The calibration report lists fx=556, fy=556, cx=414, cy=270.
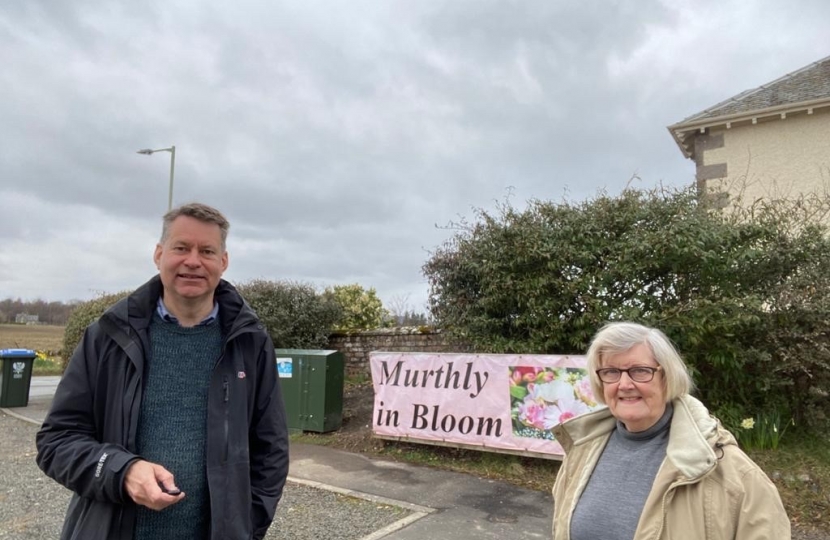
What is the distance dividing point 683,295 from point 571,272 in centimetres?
140

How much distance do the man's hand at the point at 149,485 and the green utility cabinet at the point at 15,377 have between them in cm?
1262

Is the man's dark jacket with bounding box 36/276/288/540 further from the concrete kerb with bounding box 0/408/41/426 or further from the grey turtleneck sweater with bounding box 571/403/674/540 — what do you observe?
the concrete kerb with bounding box 0/408/41/426

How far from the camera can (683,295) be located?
7.04 m

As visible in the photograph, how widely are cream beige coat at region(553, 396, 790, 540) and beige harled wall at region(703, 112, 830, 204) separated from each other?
10.6m

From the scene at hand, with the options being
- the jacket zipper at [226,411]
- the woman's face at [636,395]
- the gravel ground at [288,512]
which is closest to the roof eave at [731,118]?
the gravel ground at [288,512]

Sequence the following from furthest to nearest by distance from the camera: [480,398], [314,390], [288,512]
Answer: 1. [314,390]
2. [480,398]
3. [288,512]

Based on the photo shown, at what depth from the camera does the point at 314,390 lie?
29.3 feet

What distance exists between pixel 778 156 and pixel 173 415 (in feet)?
41.8

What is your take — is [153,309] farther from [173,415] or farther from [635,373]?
[635,373]

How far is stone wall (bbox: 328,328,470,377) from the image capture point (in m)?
10.9

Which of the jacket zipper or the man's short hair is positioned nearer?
the jacket zipper

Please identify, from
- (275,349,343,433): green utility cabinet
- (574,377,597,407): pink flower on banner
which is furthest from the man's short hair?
(275,349,343,433): green utility cabinet

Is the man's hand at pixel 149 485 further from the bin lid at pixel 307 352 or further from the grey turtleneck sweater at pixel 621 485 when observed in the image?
the bin lid at pixel 307 352

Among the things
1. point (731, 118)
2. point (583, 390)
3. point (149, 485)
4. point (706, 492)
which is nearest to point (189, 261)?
point (149, 485)
